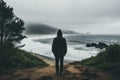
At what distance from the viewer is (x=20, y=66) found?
1709 cm

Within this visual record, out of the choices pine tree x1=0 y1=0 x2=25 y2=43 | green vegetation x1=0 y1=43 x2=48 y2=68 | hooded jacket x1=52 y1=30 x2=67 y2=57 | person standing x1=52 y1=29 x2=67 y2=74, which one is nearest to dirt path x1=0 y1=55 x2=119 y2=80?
person standing x1=52 y1=29 x2=67 y2=74

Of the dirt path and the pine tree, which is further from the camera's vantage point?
the pine tree

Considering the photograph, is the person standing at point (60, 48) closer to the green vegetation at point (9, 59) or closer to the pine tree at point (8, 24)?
the green vegetation at point (9, 59)

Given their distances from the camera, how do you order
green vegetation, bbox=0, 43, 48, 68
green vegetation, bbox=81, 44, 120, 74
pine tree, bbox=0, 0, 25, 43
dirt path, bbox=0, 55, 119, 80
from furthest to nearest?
pine tree, bbox=0, 0, 25, 43
green vegetation, bbox=0, 43, 48, 68
green vegetation, bbox=81, 44, 120, 74
dirt path, bbox=0, 55, 119, 80

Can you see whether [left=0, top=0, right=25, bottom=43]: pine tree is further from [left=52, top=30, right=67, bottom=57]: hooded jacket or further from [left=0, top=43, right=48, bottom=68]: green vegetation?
[left=52, top=30, right=67, bottom=57]: hooded jacket

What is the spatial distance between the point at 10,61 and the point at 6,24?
19.0 m

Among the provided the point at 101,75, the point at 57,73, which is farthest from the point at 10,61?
the point at 101,75

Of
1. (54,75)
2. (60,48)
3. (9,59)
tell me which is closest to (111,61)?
(60,48)

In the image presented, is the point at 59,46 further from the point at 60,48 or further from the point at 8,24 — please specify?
the point at 8,24

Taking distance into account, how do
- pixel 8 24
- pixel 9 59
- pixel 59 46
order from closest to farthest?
1. pixel 59 46
2. pixel 9 59
3. pixel 8 24

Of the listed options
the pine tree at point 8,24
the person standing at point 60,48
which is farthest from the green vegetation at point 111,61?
the pine tree at point 8,24

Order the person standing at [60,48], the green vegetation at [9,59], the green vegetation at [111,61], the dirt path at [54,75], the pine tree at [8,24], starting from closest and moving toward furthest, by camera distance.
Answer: the dirt path at [54,75] → the person standing at [60,48] → the green vegetation at [111,61] → the green vegetation at [9,59] → the pine tree at [8,24]

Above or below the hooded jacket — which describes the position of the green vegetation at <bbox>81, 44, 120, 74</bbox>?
below

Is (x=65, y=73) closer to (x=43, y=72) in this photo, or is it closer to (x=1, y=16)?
(x=43, y=72)
